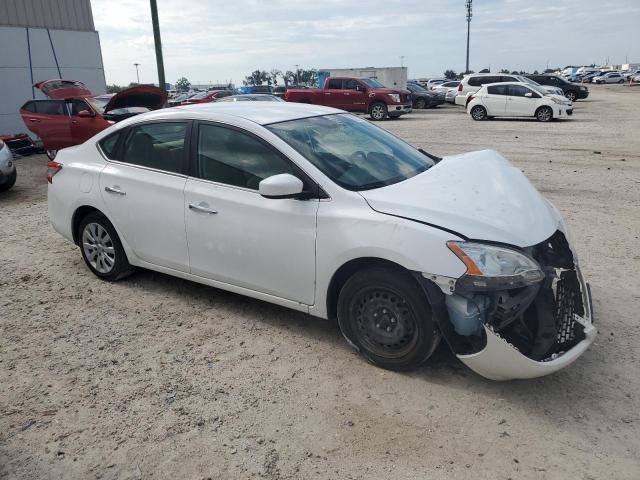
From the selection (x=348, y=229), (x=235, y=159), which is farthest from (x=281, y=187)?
(x=235, y=159)

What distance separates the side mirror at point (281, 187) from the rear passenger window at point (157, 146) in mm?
1115

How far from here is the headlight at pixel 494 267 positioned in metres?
2.84

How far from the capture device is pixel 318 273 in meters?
3.43

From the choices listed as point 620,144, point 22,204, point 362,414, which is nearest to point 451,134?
point 620,144

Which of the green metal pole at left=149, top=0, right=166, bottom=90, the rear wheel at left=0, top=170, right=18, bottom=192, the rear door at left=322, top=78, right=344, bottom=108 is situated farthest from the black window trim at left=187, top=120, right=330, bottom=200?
the rear door at left=322, top=78, right=344, bottom=108

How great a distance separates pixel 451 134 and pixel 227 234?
46.9ft

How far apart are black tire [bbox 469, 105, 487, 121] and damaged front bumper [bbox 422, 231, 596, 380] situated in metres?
19.9

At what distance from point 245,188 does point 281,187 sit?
55 cm

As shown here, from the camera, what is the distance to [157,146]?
4.32m

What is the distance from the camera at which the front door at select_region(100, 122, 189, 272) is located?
4.11 m

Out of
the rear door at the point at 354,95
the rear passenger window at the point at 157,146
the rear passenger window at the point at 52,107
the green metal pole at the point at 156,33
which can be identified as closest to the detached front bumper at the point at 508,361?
the rear passenger window at the point at 157,146

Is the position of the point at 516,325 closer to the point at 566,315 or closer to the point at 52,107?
the point at 566,315

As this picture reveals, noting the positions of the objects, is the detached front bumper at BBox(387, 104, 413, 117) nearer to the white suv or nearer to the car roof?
the white suv

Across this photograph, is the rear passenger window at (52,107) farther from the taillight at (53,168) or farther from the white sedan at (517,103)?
the white sedan at (517,103)
